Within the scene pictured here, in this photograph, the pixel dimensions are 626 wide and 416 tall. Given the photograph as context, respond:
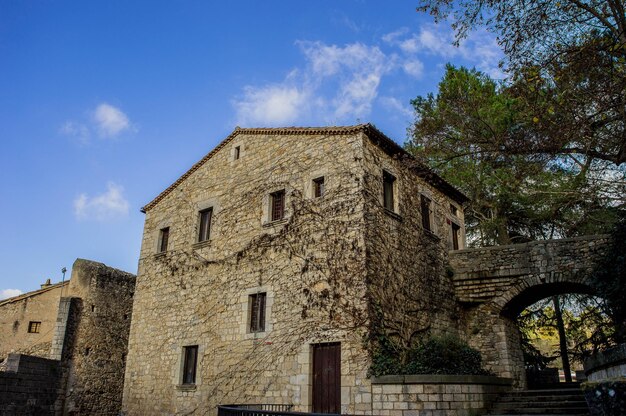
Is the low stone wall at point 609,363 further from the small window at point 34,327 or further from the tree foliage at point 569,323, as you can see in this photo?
the small window at point 34,327

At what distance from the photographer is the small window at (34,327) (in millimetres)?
19062

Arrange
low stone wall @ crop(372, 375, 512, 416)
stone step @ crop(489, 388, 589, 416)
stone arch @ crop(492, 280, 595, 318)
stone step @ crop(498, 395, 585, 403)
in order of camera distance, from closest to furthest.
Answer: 1. low stone wall @ crop(372, 375, 512, 416)
2. stone step @ crop(489, 388, 589, 416)
3. stone step @ crop(498, 395, 585, 403)
4. stone arch @ crop(492, 280, 595, 318)

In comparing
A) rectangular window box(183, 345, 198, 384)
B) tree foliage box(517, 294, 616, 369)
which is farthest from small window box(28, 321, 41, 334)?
tree foliage box(517, 294, 616, 369)

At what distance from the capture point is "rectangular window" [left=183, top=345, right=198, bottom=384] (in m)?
13.9

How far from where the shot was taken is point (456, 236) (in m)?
17.0

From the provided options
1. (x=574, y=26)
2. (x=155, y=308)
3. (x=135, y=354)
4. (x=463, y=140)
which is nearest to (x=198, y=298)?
(x=155, y=308)

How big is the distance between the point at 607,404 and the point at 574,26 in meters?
6.75

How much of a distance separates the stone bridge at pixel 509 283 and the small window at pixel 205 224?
7.85m

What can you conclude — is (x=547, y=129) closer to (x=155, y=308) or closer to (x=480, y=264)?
(x=480, y=264)

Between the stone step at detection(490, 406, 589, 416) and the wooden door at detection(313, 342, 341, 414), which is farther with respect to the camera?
the wooden door at detection(313, 342, 341, 414)

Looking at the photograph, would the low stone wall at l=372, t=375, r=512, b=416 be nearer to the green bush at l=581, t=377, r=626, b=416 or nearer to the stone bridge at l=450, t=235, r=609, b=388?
the stone bridge at l=450, t=235, r=609, b=388

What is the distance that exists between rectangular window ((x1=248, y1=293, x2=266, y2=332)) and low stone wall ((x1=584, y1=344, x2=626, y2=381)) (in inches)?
308

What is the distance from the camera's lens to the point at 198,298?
14.6 meters

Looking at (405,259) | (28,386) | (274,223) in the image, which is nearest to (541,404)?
(405,259)
